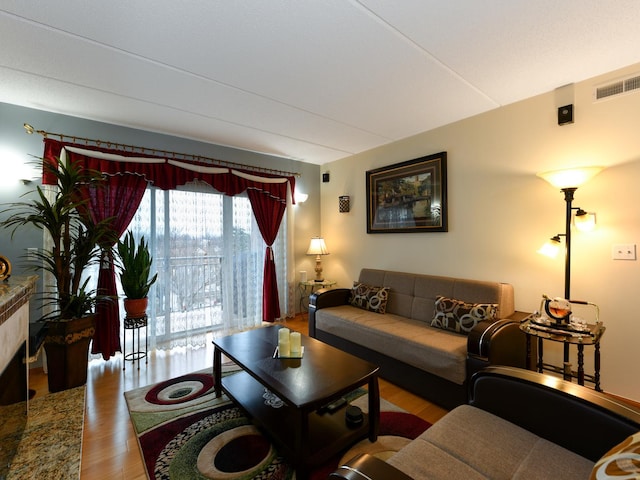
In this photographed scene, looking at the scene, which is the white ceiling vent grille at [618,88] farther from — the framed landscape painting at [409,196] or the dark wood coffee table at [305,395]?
the dark wood coffee table at [305,395]

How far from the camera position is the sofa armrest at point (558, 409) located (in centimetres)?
106

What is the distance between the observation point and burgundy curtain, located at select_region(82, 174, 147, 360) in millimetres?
2850

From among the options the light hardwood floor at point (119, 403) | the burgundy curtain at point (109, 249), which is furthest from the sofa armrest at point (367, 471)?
the burgundy curtain at point (109, 249)

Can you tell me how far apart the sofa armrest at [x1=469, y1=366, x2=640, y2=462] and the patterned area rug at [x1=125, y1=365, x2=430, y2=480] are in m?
0.70

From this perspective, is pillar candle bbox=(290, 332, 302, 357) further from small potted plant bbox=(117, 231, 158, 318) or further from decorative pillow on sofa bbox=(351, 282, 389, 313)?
small potted plant bbox=(117, 231, 158, 318)

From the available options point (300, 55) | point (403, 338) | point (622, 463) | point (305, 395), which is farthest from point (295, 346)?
point (300, 55)

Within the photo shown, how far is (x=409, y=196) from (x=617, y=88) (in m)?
1.83

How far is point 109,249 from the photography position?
9.08 feet

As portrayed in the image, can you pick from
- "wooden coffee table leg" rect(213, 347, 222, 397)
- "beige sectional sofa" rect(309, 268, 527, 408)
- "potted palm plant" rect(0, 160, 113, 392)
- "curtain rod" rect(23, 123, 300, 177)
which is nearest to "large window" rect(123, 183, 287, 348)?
"curtain rod" rect(23, 123, 300, 177)

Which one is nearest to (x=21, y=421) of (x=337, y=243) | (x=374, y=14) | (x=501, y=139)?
(x=374, y=14)

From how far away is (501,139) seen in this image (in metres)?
2.68

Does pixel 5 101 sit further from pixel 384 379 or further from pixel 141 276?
pixel 384 379

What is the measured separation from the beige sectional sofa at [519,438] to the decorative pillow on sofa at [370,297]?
176 centimetres

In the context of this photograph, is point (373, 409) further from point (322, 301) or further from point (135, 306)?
point (135, 306)
